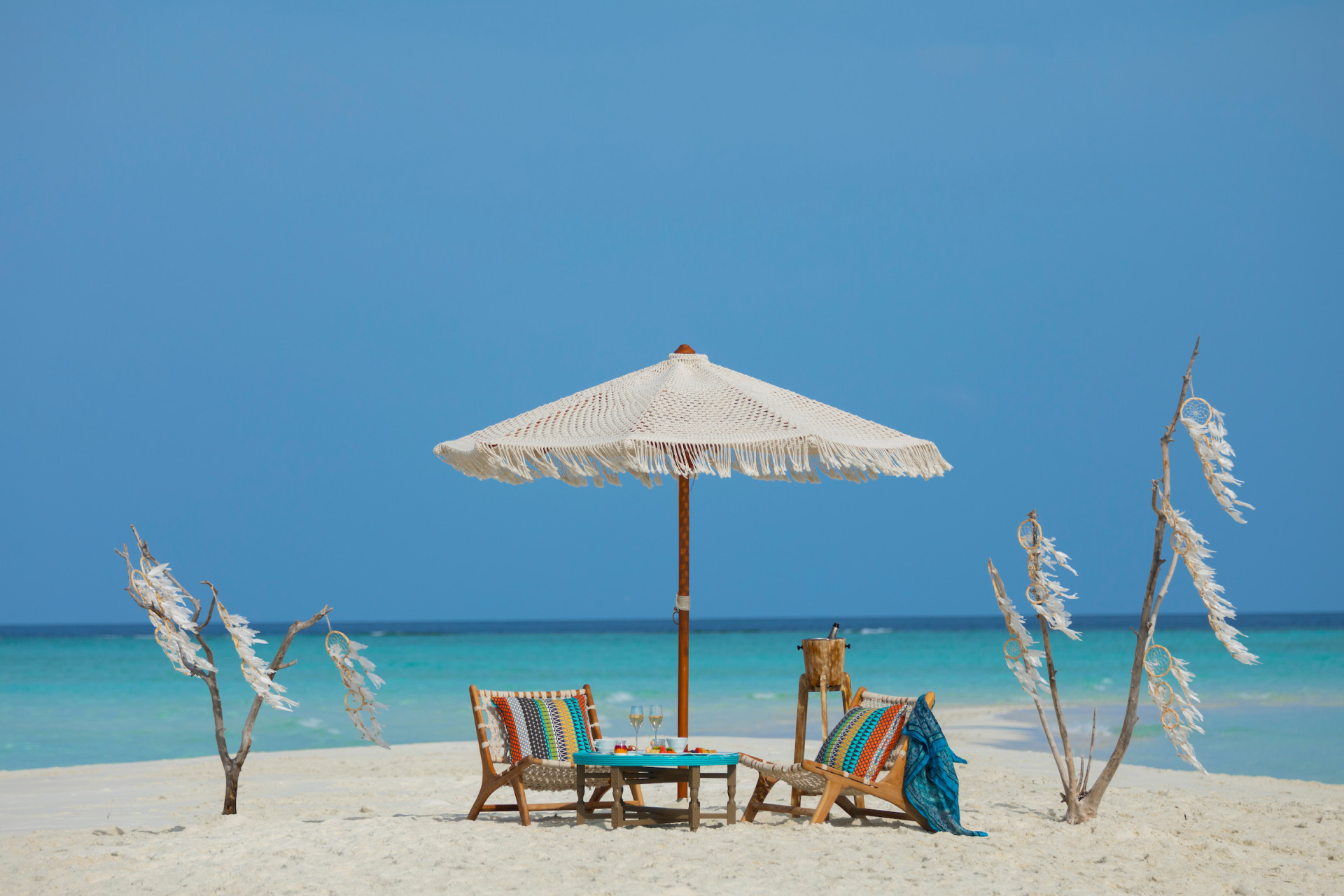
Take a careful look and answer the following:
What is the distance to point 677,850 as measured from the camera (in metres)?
4.60

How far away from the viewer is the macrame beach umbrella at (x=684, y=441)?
16.3 ft

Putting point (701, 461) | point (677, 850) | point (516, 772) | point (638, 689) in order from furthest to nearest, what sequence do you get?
1. point (638, 689)
2. point (516, 772)
3. point (701, 461)
4. point (677, 850)

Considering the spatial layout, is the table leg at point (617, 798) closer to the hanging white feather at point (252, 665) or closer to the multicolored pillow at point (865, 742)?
the multicolored pillow at point (865, 742)

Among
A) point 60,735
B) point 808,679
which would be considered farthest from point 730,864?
point 60,735

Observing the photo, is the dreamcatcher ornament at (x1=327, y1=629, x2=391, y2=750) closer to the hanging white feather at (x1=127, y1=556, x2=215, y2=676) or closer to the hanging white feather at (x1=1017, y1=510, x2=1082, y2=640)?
the hanging white feather at (x1=127, y1=556, x2=215, y2=676)

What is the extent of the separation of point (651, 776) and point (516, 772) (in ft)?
1.93

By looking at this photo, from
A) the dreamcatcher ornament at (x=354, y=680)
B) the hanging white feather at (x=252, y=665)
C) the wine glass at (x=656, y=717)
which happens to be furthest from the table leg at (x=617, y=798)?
the hanging white feather at (x=252, y=665)

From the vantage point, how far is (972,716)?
43.5 feet

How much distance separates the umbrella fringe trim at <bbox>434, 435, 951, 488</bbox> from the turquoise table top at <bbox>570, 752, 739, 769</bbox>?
112 centimetres

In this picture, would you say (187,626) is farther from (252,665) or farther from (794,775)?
(794,775)

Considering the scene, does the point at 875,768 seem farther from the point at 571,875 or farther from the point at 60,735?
the point at 60,735

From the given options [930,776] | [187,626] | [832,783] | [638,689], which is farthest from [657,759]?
[638,689]

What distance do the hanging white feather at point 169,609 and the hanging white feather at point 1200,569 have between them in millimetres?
4157

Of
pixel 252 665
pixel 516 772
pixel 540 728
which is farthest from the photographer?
pixel 540 728
